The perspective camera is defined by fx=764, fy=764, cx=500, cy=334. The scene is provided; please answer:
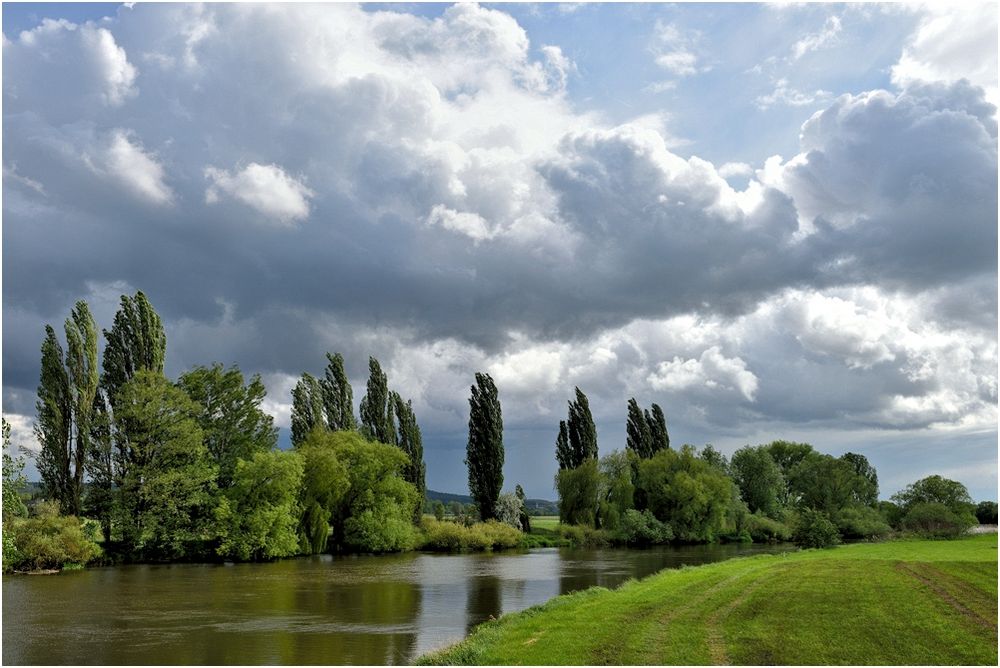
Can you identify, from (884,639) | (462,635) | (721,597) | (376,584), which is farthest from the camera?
(376,584)

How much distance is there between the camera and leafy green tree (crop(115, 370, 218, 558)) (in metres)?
51.4

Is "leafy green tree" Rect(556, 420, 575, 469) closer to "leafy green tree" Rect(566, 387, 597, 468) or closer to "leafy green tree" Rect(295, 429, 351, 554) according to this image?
"leafy green tree" Rect(566, 387, 597, 468)

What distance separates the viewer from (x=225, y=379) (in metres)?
61.1

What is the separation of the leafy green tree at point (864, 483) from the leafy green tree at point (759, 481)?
35.5ft

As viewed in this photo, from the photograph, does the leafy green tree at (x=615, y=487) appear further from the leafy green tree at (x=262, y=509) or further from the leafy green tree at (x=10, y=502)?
the leafy green tree at (x=10, y=502)

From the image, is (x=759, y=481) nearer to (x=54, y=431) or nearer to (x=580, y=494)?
(x=580, y=494)

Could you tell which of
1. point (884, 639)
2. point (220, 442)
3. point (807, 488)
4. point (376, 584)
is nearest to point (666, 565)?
point (376, 584)

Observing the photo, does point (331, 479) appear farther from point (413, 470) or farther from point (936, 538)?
point (936, 538)

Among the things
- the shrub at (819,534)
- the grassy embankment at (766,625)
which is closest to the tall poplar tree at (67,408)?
the grassy embankment at (766,625)

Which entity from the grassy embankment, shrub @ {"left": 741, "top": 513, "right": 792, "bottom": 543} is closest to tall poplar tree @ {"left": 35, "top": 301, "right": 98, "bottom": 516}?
the grassy embankment

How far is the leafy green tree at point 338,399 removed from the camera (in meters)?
73.6

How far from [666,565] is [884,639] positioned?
31.6 m

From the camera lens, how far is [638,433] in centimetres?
8944

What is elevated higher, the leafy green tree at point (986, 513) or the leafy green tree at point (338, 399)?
the leafy green tree at point (338, 399)
